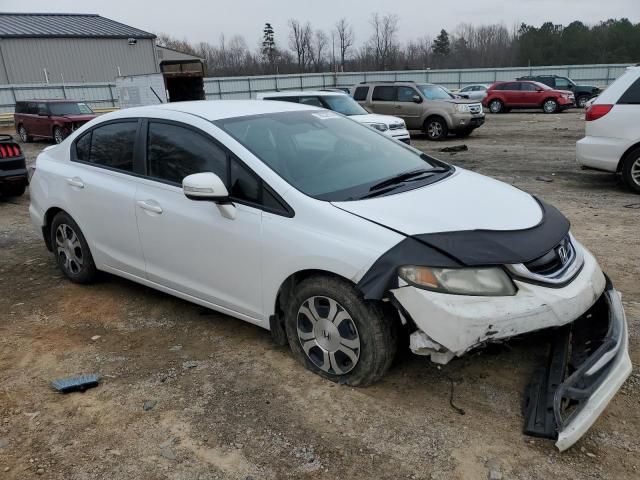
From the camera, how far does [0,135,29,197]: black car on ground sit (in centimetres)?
852

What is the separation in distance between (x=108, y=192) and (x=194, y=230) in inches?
43.2

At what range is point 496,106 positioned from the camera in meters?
25.7

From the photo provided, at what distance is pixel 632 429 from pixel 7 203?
380 inches

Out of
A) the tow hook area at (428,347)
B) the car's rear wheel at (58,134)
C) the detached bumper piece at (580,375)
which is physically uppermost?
the tow hook area at (428,347)

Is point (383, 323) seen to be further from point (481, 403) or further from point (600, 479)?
point (600, 479)

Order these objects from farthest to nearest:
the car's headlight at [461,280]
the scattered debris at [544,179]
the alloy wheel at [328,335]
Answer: the scattered debris at [544,179] < the alloy wheel at [328,335] < the car's headlight at [461,280]

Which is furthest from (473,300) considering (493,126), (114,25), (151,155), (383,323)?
(114,25)

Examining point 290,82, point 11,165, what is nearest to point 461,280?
point 11,165

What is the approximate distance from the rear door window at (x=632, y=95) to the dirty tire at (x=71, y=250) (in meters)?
7.19

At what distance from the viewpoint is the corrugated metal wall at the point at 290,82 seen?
28906 millimetres

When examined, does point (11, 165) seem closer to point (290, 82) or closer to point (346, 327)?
point (346, 327)

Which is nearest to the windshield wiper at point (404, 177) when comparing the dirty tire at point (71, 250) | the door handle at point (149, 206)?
the door handle at point (149, 206)

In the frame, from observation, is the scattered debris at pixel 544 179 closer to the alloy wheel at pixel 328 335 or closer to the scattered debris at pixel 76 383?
the alloy wheel at pixel 328 335

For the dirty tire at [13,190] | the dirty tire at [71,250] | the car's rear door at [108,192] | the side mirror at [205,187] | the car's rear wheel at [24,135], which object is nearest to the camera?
the side mirror at [205,187]
